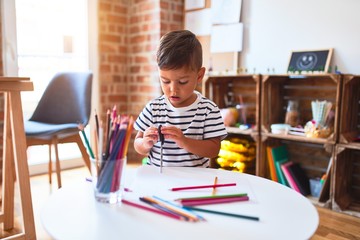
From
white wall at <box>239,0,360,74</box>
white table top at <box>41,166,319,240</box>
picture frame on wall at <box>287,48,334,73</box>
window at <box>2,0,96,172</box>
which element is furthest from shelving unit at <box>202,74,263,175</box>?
white table top at <box>41,166,319,240</box>

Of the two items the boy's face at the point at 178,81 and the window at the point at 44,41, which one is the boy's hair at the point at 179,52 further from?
the window at the point at 44,41

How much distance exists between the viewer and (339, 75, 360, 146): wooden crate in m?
2.01

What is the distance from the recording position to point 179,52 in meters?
1.11

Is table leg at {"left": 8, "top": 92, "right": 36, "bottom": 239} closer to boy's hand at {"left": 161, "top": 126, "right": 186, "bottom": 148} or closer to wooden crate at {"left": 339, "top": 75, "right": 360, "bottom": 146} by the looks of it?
boy's hand at {"left": 161, "top": 126, "right": 186, "bottom": 148}

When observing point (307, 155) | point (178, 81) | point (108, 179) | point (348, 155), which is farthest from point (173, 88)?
point (307, 155)

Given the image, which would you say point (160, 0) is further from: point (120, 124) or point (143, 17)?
point (120, 124)

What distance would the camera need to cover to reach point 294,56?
234 centimetres

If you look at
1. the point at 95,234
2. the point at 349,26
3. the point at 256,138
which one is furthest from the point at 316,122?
the point at 95,234

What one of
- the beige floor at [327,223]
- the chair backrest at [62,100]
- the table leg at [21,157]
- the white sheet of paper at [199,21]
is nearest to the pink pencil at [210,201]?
the beige floor at [327,223]

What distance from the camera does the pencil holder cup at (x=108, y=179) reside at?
2.53 ft

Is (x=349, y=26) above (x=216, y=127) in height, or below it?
above

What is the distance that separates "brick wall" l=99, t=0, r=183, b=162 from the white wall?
732 mm

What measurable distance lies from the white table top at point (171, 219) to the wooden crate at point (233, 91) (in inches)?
69.5

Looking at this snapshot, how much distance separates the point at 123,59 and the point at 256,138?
1523 mm
